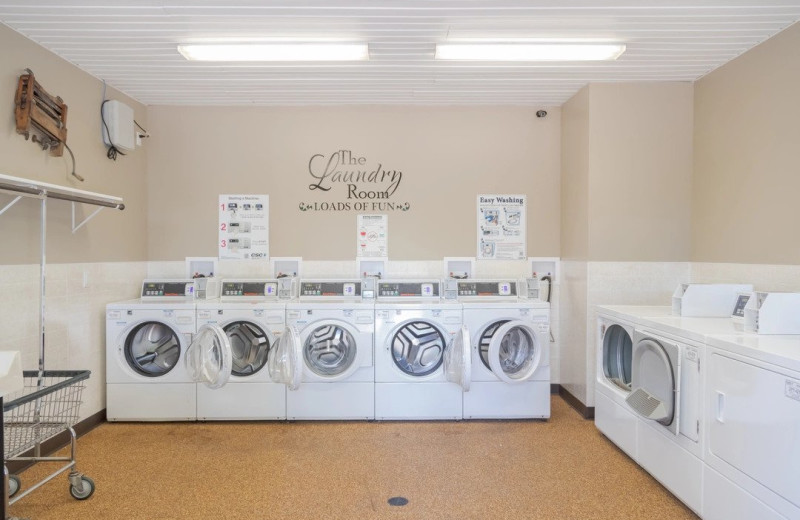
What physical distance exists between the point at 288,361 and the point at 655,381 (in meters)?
2.44

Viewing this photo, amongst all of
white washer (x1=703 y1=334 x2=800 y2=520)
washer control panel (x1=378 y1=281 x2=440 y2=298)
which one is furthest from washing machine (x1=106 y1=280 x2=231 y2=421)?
white washer (x1=703 y1=334 x2=800 y2=520)

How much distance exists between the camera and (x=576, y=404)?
4.01 metres

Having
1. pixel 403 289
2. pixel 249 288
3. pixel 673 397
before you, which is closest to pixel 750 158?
pixel 673 397

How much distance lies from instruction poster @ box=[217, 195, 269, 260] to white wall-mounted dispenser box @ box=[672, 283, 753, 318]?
3.39 metres

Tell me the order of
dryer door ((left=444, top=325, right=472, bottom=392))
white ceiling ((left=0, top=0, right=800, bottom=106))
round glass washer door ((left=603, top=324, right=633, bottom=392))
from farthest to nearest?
dryer door ((left=444, top=325, right=472, bottom=392))
round glass washer door ((left=603, top=324, right=633, bottom=392))
white ceiling ((left=0, top=0, right=800, bottom=106))

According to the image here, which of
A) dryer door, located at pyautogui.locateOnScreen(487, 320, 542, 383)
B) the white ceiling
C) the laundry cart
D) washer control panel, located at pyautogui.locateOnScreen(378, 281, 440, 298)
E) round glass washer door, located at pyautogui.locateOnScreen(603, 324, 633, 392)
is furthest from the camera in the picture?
washer control panel, located at pyautogui.locateOnScreen(378, 281, 440, 298)

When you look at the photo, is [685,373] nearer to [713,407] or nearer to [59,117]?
[713,407]

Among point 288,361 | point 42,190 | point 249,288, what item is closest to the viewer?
point 42,190

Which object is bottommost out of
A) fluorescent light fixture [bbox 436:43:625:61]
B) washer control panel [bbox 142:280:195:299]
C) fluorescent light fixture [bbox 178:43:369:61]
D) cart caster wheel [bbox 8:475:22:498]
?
cart caster wheel [bbox 8:475:22:498]

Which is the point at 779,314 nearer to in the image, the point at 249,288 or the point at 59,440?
the point at 249,288

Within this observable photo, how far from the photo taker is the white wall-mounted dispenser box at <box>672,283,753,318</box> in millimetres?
2902

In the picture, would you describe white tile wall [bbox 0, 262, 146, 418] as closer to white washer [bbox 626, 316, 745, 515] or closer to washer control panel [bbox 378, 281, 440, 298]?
washer control panel [bbox 378, 281, 440, 298]

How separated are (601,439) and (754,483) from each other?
1.42 m

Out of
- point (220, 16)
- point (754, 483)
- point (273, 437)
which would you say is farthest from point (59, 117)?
point (754, 483)
